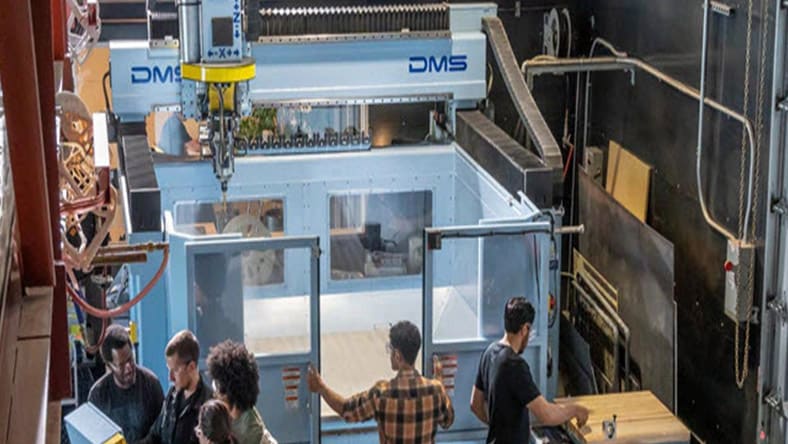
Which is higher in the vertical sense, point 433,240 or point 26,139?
point 26,139

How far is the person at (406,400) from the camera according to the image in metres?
4.83

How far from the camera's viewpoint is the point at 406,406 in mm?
4844

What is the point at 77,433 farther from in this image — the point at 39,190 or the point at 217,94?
the point at 217,94

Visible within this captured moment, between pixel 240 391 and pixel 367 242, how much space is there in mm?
2585

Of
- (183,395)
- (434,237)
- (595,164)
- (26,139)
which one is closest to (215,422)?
(183,395)

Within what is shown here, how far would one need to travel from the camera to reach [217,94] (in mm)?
5625

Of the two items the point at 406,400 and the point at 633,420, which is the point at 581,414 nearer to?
the point at 633,420

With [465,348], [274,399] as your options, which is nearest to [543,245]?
[465,348]

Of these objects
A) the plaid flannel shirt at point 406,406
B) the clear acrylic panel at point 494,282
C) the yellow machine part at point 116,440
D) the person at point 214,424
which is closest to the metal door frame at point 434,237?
the clear acrylic panel at point 494,282

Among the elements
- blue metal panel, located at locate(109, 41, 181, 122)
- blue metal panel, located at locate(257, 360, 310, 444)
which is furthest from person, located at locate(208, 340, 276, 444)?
blue metal panel, located at locate(109, 41, 181, 122)

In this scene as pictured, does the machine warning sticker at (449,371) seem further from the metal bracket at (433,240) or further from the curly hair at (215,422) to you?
the curly hair at (215,422)

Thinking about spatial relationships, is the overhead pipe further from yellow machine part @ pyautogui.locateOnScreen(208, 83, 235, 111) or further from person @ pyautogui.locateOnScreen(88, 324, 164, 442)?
person @ pyautogui.locateOnScreen(88, 324, 164, 442)

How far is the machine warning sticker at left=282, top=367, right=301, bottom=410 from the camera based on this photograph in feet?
17.9

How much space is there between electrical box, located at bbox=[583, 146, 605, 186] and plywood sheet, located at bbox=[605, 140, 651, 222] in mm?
56
